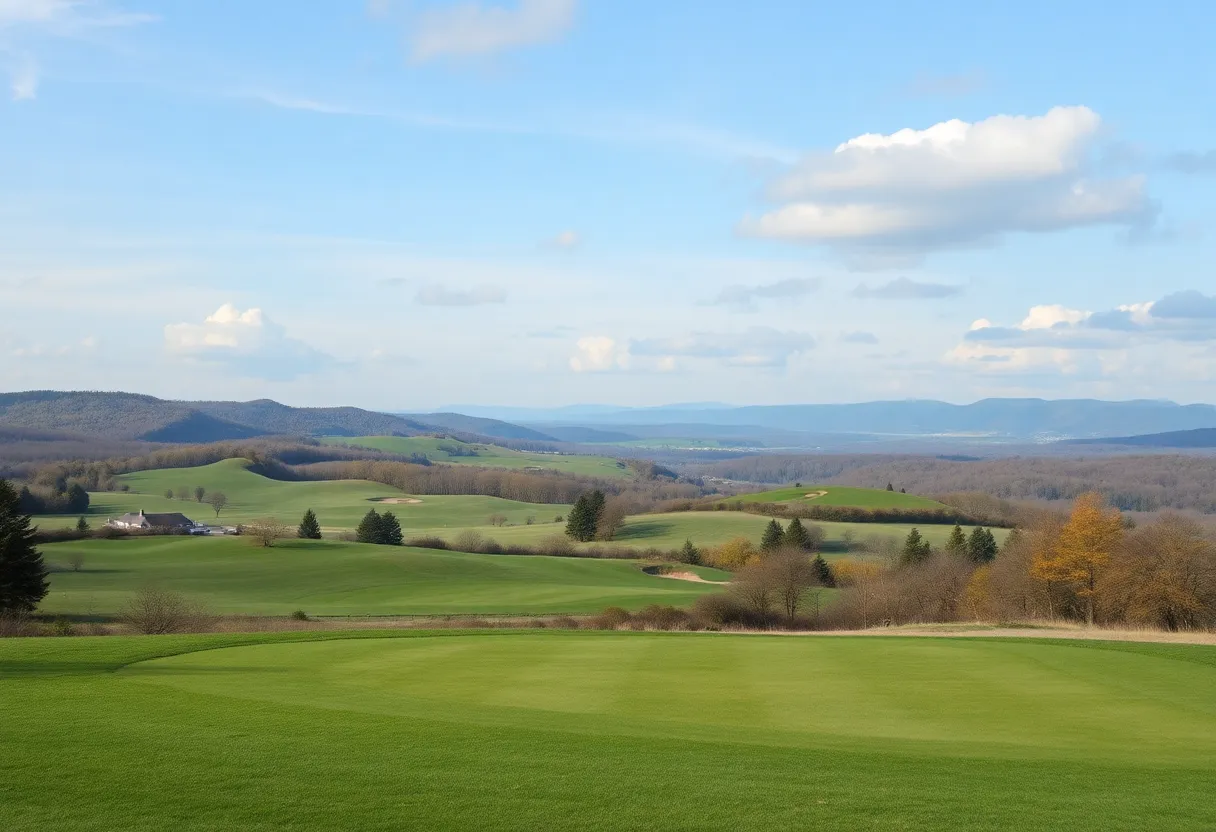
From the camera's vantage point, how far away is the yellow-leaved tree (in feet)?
152

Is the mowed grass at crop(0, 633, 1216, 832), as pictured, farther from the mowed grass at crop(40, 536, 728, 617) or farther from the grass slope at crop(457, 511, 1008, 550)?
the grass slope at crop(457, 511, 1008, 550)

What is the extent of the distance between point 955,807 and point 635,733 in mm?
5148

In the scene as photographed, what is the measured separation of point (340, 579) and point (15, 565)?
2927 cm

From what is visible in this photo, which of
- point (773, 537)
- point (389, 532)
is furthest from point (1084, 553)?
point (389, 532)

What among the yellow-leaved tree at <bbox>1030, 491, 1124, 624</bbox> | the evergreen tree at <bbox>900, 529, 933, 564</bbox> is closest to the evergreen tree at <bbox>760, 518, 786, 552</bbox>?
the evergreen tree at <bbox>900, 529, 933, 564</bbox>

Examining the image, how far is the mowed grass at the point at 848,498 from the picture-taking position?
413 feet

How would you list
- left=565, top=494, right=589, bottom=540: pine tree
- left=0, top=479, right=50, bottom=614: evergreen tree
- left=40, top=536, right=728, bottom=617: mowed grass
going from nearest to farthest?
1. left=0, top=479, right=50, bottom=614: evergreen tree
2. left=40, top=536, right=728, bottom=617: mowed grass
3. left=565, top=494, right=589, bottom=540: pine tree

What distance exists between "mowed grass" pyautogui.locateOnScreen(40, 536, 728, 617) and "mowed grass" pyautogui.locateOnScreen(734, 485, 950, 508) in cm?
4964

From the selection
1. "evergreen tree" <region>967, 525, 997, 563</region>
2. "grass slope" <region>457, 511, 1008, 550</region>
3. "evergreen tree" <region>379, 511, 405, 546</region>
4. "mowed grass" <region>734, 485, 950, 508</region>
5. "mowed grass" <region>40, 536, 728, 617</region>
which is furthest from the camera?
"mowed grass" <region>734, 485, 950, 508</region>

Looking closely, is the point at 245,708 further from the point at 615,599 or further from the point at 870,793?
the point at 615,599

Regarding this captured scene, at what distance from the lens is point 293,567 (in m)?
72.7

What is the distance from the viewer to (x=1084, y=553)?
46375 mm

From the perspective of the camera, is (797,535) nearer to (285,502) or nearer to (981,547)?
(981,547)

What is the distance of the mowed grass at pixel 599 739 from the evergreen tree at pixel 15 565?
20854 mm
